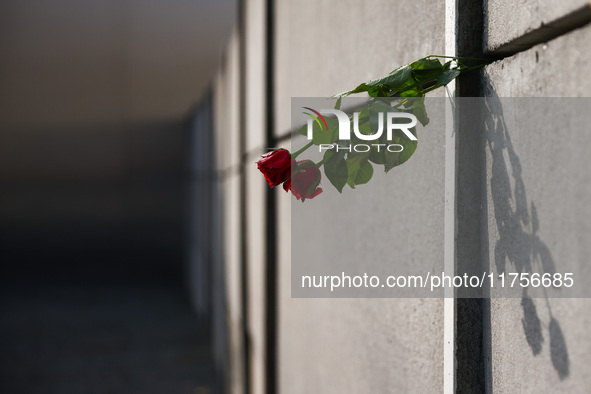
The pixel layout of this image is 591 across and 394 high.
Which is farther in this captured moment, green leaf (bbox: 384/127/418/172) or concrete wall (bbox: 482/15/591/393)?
green leaf (bbox: 384/127/418/172)

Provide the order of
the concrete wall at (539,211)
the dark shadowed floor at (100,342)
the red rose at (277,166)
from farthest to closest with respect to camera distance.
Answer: the dark shadowed floor at (100,342) → the red rose at (277,166) → the concrete wall at (539,211)

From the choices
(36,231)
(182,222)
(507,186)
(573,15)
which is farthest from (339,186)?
(36,231)

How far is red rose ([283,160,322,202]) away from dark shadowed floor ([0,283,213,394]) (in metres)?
4.60

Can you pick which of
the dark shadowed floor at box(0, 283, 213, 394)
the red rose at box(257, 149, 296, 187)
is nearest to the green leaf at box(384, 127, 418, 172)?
the red rose at box(257, 149, 296, 187)

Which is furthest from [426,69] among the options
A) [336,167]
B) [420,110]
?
[336,167]

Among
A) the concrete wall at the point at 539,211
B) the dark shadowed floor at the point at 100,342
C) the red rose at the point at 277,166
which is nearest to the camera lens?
the concrete wall at the point at 539,211

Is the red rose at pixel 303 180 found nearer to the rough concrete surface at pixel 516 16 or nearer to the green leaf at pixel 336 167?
the green leaf at pixel 336 167

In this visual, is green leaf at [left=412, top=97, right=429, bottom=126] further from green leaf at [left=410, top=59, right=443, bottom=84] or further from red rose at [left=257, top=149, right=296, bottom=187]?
red rose at [left=257, top=149, right=296, bottom=187]

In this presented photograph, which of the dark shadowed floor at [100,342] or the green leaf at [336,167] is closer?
the green leaf at [336,167]

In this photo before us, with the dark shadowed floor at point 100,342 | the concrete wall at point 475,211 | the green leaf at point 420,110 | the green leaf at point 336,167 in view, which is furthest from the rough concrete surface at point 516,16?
the dark shadowed floor at point 100,342

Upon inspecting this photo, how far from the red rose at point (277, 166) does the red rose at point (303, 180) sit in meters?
0.02

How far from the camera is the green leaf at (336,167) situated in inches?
34.6

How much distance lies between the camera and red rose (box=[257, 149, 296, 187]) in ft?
2.68

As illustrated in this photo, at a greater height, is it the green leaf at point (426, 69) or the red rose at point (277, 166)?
the green leaf at point (426, 69)
